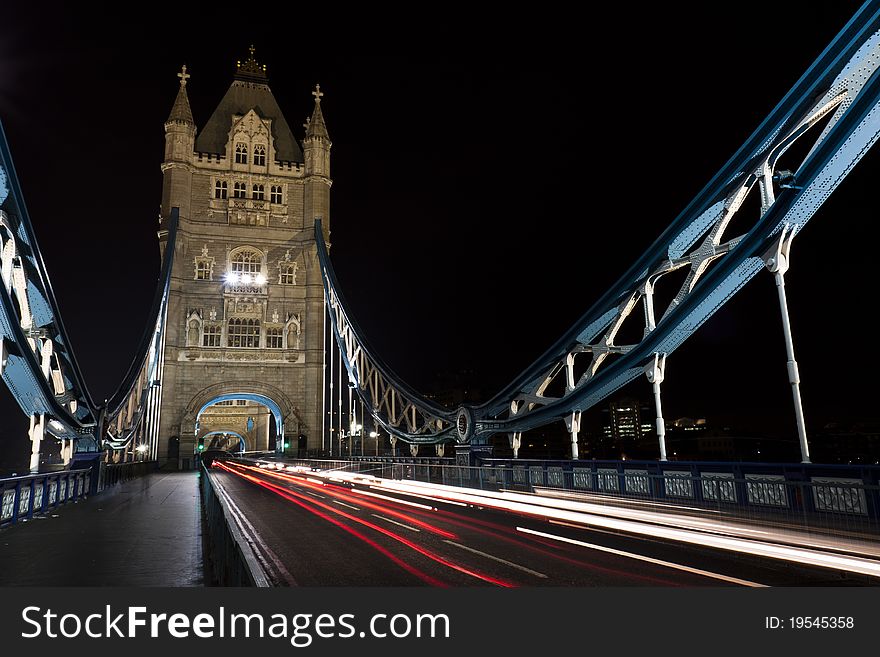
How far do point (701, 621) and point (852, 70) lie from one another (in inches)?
432

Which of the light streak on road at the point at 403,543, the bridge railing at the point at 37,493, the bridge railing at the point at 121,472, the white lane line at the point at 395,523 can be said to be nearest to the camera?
the light streak on road at the point at 403,543

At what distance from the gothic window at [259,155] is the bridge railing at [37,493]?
43.0 m

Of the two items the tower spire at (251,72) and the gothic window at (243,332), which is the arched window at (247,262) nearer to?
the gothic window at (243,332)

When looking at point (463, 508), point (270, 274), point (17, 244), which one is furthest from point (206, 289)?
point (463, 508)

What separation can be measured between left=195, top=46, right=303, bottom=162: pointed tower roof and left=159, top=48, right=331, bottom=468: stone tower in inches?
6.6

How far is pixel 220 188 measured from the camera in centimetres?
5647

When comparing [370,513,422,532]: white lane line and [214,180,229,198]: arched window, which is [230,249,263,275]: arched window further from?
[370,513,422,532]: white lane line

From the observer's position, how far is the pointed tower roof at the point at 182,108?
56219mm

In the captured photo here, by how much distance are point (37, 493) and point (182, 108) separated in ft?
164

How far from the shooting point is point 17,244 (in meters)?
14.9

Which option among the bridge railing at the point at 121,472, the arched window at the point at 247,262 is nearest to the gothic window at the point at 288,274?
the arched window at the point at 247,262

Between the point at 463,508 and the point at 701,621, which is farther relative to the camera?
the point at 463,508

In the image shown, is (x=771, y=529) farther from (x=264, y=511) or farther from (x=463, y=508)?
(x=264, y=511)

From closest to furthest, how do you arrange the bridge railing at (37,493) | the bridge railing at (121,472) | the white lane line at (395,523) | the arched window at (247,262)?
the white lane line at (395,523), the bridge railing at (37,493), the bridge railing at (121,472), the arched window at (247,262)
